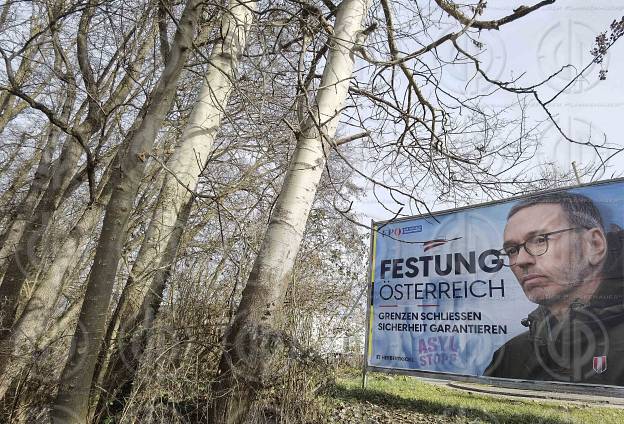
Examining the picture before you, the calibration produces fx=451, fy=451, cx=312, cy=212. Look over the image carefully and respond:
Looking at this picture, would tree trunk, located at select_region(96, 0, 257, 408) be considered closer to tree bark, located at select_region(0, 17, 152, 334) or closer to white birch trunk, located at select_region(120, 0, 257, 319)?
white birch trunk, located at select_region(120, 0, 257, 319)

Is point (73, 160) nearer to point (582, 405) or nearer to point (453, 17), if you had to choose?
point (453, 17)

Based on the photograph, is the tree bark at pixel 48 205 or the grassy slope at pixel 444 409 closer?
the grassy slope at pixel 444 409

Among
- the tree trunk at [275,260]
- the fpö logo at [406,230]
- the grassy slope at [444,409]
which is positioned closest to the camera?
the tree trunk at [275,260]

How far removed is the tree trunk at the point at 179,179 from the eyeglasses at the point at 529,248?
418 cm

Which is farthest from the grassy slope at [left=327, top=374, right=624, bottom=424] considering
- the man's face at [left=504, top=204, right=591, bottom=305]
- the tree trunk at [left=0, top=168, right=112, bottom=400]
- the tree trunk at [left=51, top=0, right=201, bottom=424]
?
the tree trunk at [left=0, top=168, right=112, bottom=400]

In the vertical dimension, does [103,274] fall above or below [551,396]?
above

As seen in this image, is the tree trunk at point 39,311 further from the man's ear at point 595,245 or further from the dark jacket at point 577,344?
the man's ear at point 595,245

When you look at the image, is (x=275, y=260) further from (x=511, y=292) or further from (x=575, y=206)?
(x=575, y=206)

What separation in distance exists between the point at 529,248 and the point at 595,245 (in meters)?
0.78

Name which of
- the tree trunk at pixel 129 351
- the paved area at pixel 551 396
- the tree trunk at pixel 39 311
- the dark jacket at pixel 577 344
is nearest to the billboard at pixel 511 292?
the dark jacket at pixel 577 344

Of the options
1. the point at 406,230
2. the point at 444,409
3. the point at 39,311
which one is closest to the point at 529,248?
the point at 406,230

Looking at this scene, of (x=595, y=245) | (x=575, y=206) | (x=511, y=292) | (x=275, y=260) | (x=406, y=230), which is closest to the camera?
(x=275, y=260)

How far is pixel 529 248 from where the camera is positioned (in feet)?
19.4

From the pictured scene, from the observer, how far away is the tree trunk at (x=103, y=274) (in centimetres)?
205
